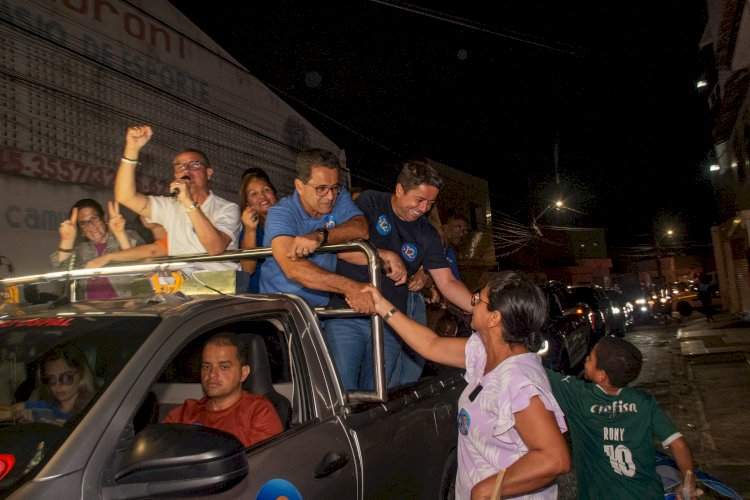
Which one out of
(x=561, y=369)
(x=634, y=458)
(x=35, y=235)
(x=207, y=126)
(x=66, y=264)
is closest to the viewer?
(x=634, y=458)

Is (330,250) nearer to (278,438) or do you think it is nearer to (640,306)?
(278,438)

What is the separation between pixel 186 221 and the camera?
4.47 metres

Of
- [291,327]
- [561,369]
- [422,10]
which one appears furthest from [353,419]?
[422,10]

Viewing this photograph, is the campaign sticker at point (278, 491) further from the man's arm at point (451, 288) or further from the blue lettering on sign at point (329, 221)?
the man's arm at point (451, 288)

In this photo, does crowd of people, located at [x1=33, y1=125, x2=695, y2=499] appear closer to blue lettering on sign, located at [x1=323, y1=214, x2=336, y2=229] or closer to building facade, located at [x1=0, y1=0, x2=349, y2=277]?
blue lettering on sign, located at [x1=323, y1=214, x2=336, y2=229]

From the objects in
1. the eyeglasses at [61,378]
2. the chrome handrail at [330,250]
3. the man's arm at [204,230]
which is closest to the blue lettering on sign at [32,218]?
the man's arm at [204,230]

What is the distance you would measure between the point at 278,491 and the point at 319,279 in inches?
43.3

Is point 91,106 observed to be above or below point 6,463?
above

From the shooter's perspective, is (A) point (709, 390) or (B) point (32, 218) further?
(A) point (709, 390)

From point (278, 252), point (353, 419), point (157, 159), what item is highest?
point (157, 159)

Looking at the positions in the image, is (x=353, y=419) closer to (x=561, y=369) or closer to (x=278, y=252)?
(x=278, y=252)

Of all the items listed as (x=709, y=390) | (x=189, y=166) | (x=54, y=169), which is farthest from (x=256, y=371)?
(x=709, y=390)

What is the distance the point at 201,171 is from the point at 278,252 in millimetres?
1797

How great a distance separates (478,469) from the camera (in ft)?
7.64
